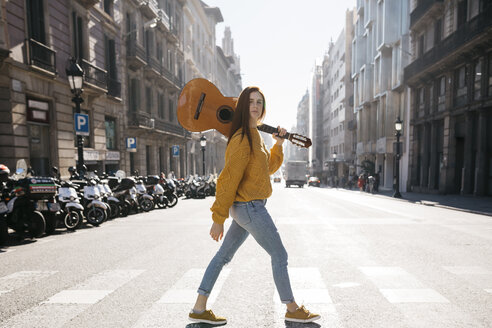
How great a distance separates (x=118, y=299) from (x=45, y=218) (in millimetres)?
4730

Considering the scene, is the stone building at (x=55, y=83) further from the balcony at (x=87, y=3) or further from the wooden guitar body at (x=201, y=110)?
the wooden guitar body at (x=201, y=110)

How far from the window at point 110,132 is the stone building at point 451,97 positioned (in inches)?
824

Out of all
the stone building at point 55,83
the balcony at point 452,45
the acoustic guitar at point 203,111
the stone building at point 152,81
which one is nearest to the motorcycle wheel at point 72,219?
the stone building at point 55,83

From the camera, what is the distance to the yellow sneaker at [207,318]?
2.79 meters

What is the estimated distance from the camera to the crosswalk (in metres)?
2.98

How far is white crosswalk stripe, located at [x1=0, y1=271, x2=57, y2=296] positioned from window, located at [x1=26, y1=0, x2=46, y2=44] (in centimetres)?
1122

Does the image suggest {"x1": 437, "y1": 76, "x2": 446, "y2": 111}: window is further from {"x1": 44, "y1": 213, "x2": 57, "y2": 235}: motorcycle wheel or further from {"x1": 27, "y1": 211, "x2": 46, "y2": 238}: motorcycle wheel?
{"x1": 27, "y1": 211, "x2": 46, "y2": 238}: motorcycle wheel

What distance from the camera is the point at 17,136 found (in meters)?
11.2

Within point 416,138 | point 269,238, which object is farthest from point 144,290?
point 416,138

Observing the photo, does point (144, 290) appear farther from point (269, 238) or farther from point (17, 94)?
point (17, 94)

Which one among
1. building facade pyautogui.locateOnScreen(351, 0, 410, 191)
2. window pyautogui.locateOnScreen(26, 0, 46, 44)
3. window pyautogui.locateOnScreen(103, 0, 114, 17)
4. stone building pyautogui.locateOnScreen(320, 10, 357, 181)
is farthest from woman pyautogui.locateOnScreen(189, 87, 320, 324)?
stone building pyautogui.locateOnScreen(320, 10, 357, 181)

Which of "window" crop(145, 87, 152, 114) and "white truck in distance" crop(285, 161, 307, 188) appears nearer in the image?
"window" crop(145, 87, 152, 114)

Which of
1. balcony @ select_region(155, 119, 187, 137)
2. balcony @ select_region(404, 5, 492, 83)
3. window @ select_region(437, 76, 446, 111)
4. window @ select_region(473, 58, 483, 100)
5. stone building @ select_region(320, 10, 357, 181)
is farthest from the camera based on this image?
stone building @ select_region(320, 10, 357, 181)

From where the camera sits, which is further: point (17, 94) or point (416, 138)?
point (416, 138)
